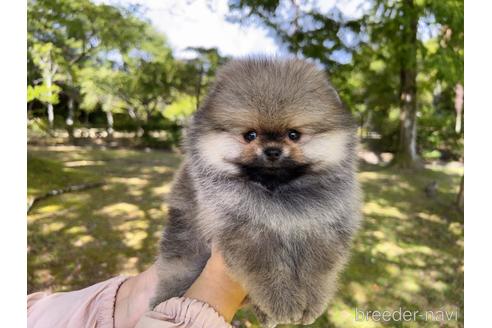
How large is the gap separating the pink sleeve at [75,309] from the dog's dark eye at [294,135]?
0.67 m

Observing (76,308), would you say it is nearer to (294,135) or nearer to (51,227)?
(51,227)

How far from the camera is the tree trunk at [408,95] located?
4.92 feet

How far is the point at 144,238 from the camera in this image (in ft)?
5.01

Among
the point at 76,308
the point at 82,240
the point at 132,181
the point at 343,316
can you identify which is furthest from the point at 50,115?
the point at 343,316

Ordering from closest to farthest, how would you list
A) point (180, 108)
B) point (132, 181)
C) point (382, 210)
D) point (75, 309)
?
point (75, 309)
point (180, 108)
point (132, 181)
point (382, 210)

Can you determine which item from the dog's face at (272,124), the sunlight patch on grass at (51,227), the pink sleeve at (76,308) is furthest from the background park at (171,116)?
the dog's face at (272,124)

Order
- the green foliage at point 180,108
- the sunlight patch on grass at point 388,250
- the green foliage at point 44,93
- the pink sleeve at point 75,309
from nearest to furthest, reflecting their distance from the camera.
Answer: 1. the pink sleeve at point 75,309
2. the green foliage at point 180,108
3. the green foliage at point 44,93
4. the sunlight patch on grass at point 388,250

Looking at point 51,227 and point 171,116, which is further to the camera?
point 51,227

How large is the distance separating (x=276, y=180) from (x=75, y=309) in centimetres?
64

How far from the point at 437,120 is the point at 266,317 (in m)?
1.20

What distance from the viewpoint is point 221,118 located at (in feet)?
2.43

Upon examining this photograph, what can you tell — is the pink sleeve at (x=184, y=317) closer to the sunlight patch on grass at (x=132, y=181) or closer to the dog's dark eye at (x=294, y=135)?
the dog's dark eye at (x=294, y=135)

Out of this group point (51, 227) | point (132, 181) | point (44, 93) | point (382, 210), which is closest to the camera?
point (44, 93)
